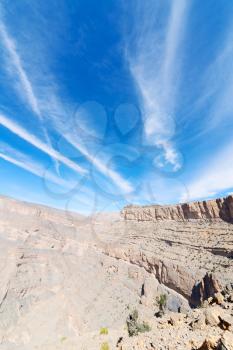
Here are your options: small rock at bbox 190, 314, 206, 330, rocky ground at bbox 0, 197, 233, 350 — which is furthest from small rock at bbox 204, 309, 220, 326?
rocky ground at bbox 0, 197, 233, 350

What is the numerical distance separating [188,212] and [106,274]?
1423 inches

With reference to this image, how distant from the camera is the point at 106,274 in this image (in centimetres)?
7794

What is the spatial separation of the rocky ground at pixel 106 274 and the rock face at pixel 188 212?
57cm

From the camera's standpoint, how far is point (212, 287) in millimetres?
50500

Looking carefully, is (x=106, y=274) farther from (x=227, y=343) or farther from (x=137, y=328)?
(x=227, y=343)

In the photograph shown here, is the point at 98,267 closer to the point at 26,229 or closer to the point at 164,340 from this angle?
the point at 26,229

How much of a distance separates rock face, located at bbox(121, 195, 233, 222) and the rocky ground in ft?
1.87

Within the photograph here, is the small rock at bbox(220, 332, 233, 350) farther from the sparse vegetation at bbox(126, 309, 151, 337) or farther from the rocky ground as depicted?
the rocky ground

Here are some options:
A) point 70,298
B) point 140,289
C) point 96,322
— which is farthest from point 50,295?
point 140,289

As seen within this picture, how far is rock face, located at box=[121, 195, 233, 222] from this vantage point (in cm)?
7806

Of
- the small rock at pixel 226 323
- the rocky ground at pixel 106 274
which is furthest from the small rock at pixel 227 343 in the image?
the rocky ground at pixel 106 274

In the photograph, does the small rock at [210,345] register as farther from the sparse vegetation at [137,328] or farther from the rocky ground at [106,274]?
the rocky ground at [106,274]

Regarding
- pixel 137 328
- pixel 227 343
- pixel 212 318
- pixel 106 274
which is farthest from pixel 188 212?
pixel 227 343

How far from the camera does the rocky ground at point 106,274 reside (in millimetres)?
53088
